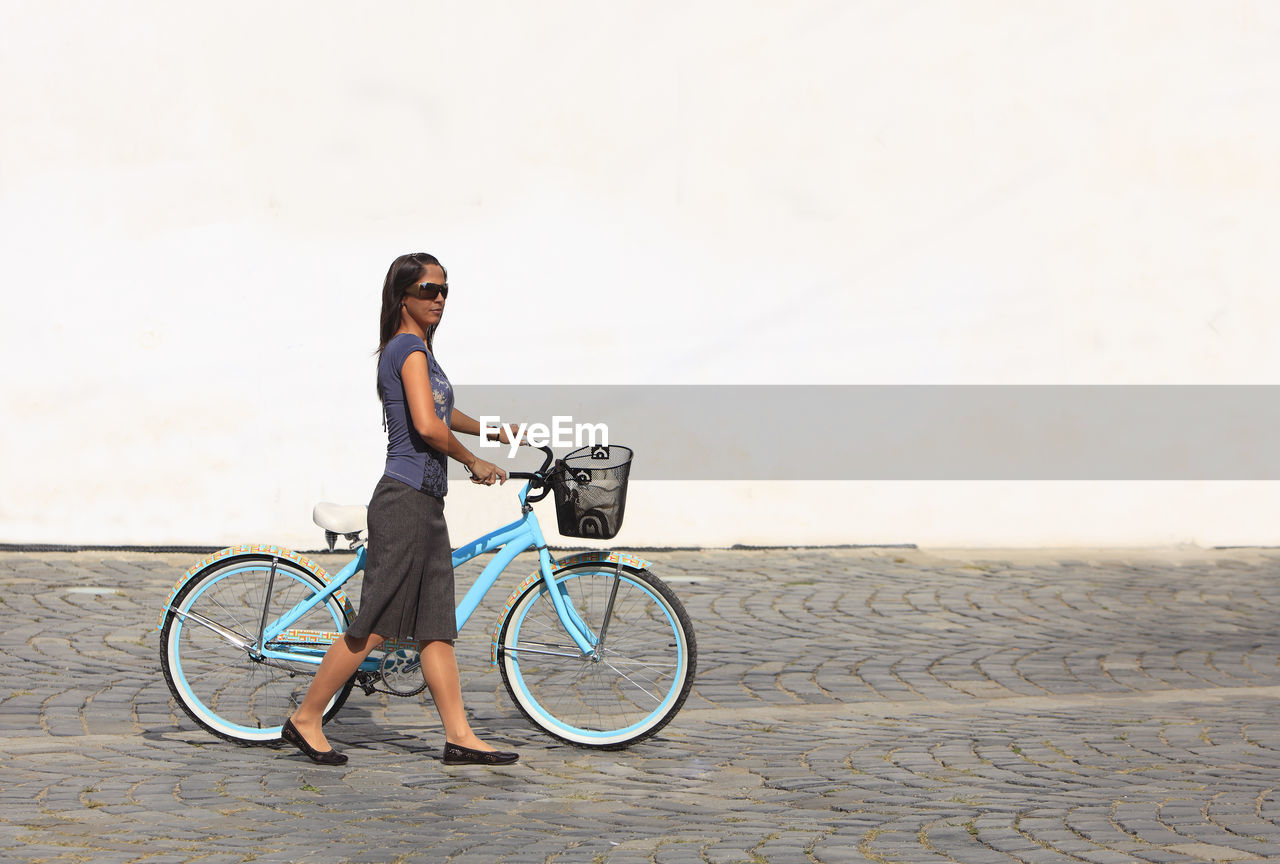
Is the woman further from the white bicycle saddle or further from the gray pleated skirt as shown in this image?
the white bicycle saddle

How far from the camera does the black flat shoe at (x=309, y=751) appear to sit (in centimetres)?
548

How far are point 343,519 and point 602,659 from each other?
3.62 ft

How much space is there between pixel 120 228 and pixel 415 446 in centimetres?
610

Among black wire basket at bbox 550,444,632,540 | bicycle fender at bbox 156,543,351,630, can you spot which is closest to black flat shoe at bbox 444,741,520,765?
bicycle fender at bbox 156,543,351,630

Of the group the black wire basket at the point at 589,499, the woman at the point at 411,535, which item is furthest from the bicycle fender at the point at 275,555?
the black wire basket at the point at 589,499

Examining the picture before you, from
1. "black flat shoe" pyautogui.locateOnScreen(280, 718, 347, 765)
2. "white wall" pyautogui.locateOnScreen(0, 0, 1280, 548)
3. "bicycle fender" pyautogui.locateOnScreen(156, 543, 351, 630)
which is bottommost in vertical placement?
"black flat shoe" pyautogui.locateOnScreen(280, 718, 347, 765)

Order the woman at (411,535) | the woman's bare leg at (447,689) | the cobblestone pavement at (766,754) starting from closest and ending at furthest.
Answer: the cobblestone pavement at (766,754), the woman at (411,535), the woman's bare leg at (447,689)

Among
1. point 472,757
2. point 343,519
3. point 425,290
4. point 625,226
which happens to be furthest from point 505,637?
point 625,226

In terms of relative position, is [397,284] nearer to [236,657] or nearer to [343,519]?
[343,519]

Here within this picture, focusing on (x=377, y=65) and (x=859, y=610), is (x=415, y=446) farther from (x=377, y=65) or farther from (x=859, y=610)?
(x=377, y=65)

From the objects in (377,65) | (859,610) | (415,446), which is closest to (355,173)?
(377,65)

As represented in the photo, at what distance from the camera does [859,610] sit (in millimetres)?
9102

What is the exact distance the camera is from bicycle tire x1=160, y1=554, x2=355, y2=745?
574 cm

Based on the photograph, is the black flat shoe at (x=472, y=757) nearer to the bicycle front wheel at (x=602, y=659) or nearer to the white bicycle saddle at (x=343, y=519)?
the bicycle front wheel at (x=602, y=659)
